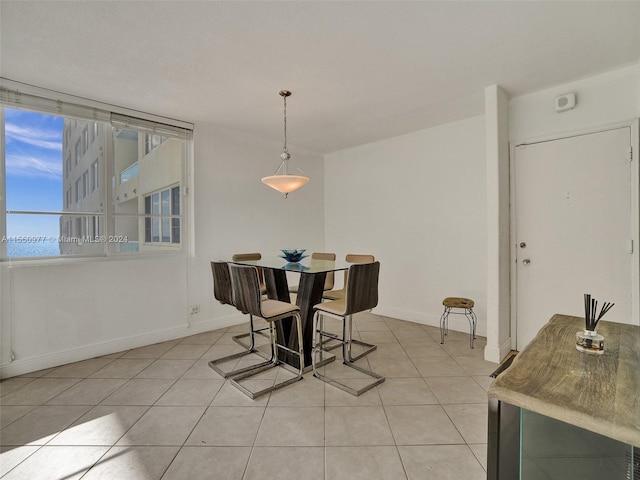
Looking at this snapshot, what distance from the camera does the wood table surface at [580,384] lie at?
688 millimetres

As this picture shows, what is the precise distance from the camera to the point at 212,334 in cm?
380

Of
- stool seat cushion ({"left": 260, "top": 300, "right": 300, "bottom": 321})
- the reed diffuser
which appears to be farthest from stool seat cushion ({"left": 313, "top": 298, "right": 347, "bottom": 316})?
the reed diffuser

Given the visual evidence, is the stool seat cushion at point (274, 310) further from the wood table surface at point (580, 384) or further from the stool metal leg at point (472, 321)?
the stool metal leg at point (472, 321)

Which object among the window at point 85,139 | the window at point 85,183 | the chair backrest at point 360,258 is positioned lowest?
the chair backrest at point 360,258

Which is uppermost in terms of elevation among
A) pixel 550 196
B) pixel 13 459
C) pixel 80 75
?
pixel 80 75

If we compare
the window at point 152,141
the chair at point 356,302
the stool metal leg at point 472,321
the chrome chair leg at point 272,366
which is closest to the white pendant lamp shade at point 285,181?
the chair at point 356,302

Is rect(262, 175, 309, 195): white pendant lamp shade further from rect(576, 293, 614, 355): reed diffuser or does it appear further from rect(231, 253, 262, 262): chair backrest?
rect(576, 293, 614, 355): reed diffuser

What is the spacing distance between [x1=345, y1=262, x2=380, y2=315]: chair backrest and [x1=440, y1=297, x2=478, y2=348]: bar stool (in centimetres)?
118

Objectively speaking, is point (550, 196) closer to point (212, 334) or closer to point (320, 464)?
point (320, 464)

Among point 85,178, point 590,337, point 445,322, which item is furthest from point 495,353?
point 85,178

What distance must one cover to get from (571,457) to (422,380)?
187 centimetres

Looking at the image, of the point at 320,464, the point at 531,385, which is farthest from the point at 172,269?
the point at 531,385

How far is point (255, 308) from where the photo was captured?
7.97 feet

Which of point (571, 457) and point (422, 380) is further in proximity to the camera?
point (422, 380)
